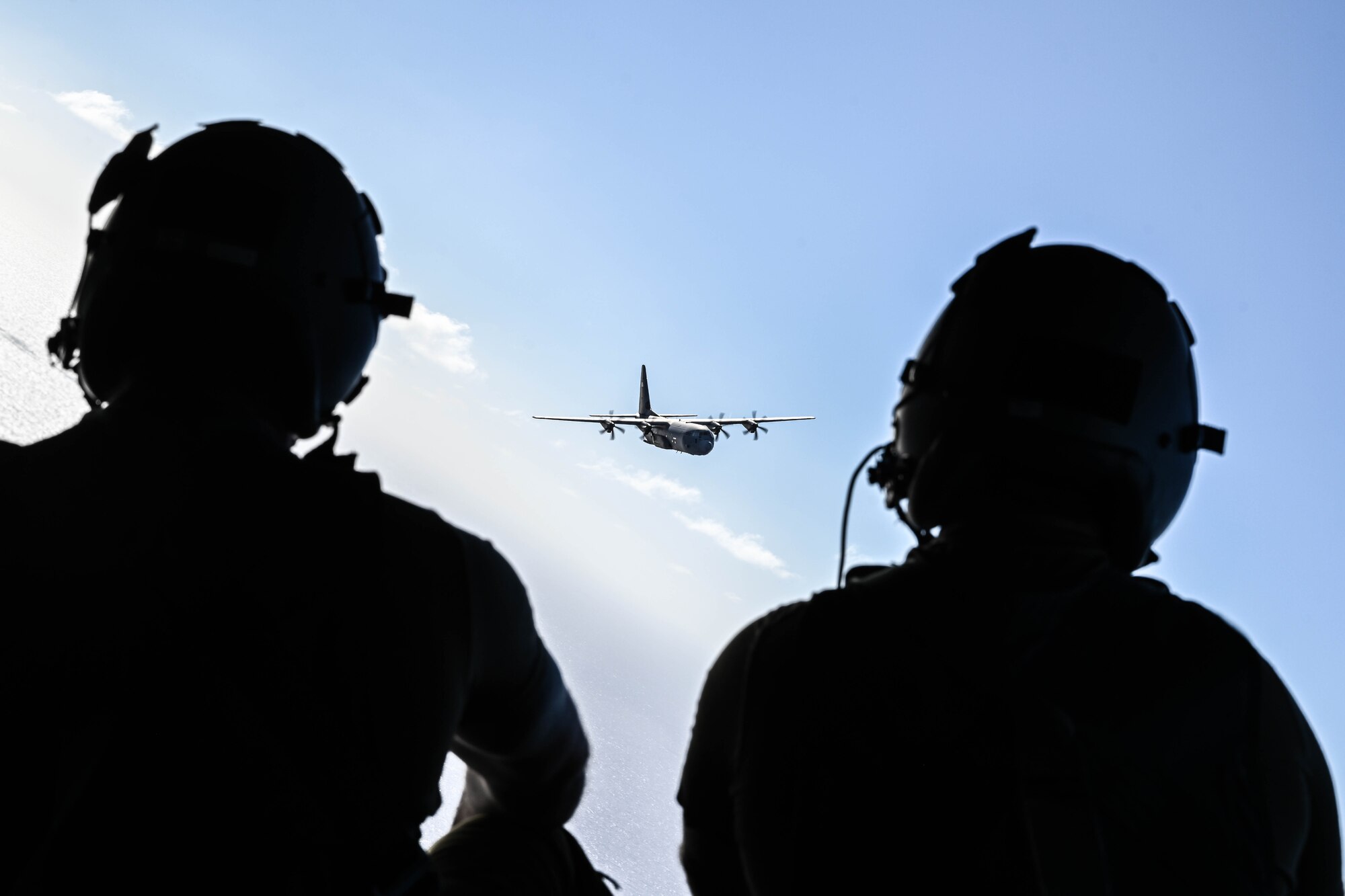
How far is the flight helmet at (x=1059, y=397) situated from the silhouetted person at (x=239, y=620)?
106 cm

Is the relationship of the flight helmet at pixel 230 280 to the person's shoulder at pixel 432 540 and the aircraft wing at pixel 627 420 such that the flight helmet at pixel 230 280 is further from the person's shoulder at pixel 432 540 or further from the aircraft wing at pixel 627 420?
the aircraft wing at pixel 627 420

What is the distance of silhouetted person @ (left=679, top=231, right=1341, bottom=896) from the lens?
70.3 inches

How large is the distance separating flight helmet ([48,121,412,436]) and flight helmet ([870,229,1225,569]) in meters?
1.46

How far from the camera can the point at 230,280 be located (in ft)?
7.55

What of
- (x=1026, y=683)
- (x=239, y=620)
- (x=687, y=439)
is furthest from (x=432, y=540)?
(x=687, y=439)

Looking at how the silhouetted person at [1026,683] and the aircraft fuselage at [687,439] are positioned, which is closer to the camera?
the silhouetted person at [1026,683]

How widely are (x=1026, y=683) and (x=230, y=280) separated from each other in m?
1.97

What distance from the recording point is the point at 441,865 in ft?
7.52

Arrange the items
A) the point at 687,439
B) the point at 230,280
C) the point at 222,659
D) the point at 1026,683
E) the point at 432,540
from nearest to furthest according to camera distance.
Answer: the point at 222,659 < the point at 1026,683 < the point at 432,540 < the point at 230,280 < the point at 687,439

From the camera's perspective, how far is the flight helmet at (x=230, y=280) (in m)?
2.26

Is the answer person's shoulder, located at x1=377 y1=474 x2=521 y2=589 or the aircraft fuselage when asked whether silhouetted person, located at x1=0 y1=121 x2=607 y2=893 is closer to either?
person's shoulder, located at x1=377 y1=474 x2=521 y2=589

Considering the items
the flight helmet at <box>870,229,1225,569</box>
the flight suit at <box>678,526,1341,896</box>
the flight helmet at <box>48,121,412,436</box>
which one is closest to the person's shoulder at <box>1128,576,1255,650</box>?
the flight suit at <box>678,526,1341,896</box>

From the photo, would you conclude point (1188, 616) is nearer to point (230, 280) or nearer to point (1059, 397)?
point (1059, 397)

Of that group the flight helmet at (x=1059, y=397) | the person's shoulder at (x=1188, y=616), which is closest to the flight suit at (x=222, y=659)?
the flight helmet at (x=1059, y=397)
